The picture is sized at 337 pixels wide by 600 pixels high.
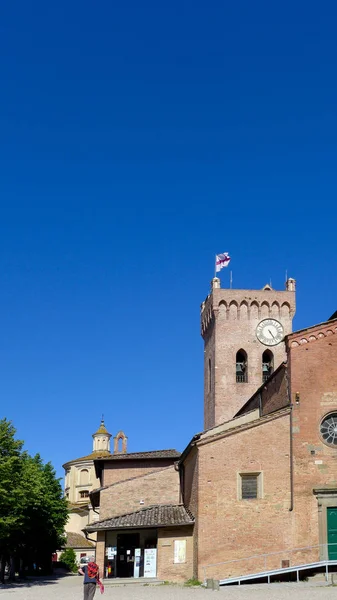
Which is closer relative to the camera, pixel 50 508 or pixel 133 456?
pixel 133 456

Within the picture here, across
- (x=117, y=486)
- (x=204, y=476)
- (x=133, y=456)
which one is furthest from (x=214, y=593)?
(x=133, y=456)

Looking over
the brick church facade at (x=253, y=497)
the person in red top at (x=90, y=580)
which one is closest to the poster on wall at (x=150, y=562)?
the brick church facade at (x=253, y=497)

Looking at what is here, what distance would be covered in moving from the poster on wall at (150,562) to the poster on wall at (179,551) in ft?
4.11

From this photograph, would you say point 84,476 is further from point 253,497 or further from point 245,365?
point 253,497

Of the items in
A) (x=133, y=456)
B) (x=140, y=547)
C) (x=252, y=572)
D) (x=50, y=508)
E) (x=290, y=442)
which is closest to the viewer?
(x=252, y=572)

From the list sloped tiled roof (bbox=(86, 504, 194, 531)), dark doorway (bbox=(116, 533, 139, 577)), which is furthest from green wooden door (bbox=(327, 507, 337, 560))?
dark doorway (bbox=(116, 533, 139, 577))

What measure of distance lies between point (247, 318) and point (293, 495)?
29.4m

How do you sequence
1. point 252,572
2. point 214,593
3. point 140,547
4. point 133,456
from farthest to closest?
point 133,456 → point 140,547 → point 252,572 → point 214,593

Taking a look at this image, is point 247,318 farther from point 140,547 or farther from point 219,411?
point 140,547

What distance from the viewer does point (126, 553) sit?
3800 cm

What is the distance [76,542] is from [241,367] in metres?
27.6

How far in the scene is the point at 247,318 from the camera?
59281 millimetres

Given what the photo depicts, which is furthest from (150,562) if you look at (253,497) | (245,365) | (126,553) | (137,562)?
(245,365)

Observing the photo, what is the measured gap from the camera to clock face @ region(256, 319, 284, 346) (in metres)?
58.6
